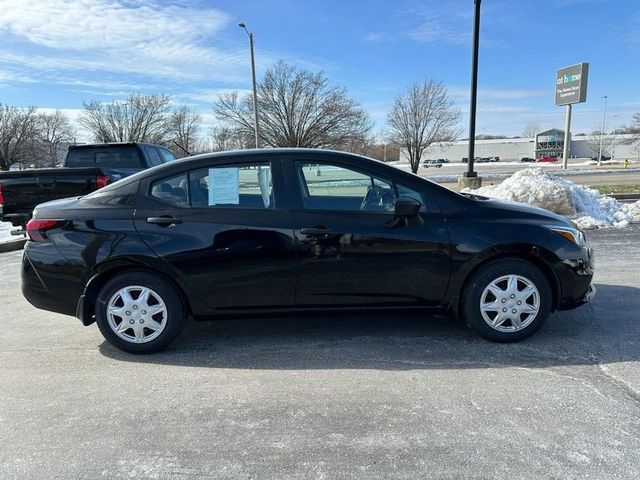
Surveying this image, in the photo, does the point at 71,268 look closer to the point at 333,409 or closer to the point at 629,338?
the point at 333,409

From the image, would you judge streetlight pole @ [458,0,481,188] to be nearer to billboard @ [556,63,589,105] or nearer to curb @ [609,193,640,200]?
curb @ [609,193,640,200]

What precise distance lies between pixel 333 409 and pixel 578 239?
254 centimetres

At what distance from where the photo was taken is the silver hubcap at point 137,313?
3727mm

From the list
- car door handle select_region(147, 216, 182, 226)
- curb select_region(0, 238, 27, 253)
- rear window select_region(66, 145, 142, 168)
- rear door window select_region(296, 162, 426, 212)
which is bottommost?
curb select_region(0, 238, 27, 253)

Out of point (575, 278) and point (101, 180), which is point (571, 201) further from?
point (101, 180)

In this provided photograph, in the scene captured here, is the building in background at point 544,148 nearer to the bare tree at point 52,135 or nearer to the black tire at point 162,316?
the bare tree at point 52,135

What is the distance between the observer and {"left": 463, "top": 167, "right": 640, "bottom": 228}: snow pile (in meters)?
9.66

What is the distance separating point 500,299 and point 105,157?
8.07m

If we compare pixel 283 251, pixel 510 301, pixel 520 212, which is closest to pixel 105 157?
pixel 283 251

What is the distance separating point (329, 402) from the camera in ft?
10.0

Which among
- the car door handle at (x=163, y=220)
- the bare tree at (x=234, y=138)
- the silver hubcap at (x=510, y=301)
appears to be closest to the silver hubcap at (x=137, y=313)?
the car door handle at (x=163, y=220)

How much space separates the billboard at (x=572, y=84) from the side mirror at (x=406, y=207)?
2143 inches

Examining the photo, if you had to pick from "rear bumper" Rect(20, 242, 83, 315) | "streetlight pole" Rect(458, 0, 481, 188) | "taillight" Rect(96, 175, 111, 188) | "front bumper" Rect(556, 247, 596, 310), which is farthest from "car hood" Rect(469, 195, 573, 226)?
"streetlight pole" Rect(458, 0, 481, 188)

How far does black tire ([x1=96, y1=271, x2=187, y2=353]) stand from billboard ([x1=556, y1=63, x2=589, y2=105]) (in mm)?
55525
